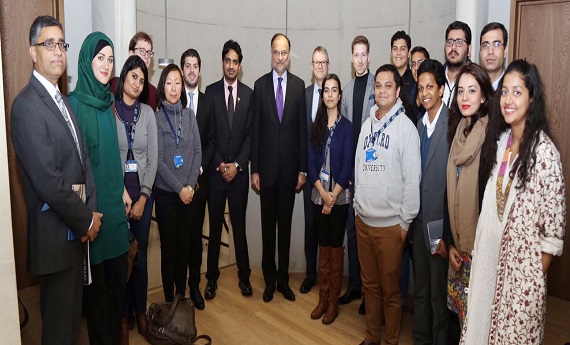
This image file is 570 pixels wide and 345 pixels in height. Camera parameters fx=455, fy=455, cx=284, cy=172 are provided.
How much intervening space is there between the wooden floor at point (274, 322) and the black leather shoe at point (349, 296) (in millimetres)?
55

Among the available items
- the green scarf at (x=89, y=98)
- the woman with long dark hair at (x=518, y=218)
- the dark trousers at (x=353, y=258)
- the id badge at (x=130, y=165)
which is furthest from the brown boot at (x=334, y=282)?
the green scarf at (x=89, y=98)

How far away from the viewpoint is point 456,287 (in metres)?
2.54

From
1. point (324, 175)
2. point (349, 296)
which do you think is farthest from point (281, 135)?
point (349, 296)

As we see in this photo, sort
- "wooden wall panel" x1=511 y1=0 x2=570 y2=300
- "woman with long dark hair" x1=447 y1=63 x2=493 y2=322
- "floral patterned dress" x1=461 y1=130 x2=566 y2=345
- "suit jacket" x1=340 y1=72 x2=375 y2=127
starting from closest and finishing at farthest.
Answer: "floral patterned dress" x1=461 y1=130 x2=566 y2=345 → "woman with long dark hair" x1=447 y1=63 x2=493 y2=322 → "suit jacket" x1=340 y1=72 x2=375 y2=127 → "wooden wall panel" x1=511 y1=0 x2=570 y2=300

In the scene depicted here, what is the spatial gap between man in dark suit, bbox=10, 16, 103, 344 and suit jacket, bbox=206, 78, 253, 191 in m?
1.60

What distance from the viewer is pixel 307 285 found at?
412cm

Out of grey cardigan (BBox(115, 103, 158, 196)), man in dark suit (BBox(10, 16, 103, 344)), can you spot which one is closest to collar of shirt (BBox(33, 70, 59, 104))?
man in dark suit (BBox(10, 16, 103, 344))

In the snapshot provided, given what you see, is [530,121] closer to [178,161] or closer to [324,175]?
[324,175]

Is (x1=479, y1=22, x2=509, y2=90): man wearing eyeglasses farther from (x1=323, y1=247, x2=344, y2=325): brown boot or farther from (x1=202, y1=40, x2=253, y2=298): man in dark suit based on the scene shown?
(x1=202, y1=40, x2=253, y2=298): man in dark suit

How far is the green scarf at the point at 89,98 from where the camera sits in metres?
2.51

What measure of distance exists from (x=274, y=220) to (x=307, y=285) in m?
0.70

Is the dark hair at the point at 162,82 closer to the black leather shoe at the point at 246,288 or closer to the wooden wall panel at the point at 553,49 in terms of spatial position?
the black leather shoe at the point at 246,288

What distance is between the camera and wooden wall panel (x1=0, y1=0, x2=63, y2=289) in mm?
3457

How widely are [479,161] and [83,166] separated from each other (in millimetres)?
2058
